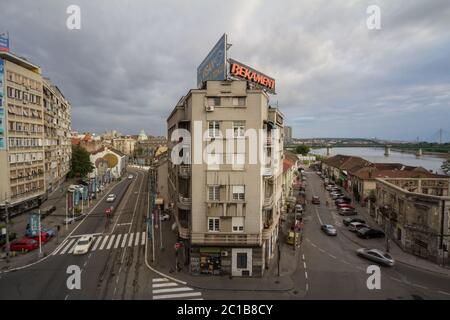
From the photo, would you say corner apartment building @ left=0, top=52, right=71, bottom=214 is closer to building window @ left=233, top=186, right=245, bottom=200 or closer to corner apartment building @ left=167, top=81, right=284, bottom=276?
corner apartment building @ left=167, top=81, right=284, bottom=276

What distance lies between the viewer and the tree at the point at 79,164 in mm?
82312

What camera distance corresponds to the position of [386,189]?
1575 inches

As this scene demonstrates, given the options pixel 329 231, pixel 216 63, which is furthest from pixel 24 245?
pixel 329 231

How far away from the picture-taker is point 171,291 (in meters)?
22.6

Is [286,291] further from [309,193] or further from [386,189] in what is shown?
[309,193]

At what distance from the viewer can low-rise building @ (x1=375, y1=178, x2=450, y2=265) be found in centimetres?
2789

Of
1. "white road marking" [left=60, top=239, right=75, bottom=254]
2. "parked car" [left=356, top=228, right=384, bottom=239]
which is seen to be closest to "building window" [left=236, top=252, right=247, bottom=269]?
"parked car" [left=356, top=228, right=384, bottom=239]

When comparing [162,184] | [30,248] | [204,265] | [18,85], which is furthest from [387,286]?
[18,85]

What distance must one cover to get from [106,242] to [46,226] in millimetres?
13654

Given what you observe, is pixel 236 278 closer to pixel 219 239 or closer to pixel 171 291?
pixel 219 239

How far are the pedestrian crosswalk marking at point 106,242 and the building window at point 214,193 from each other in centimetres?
1546
